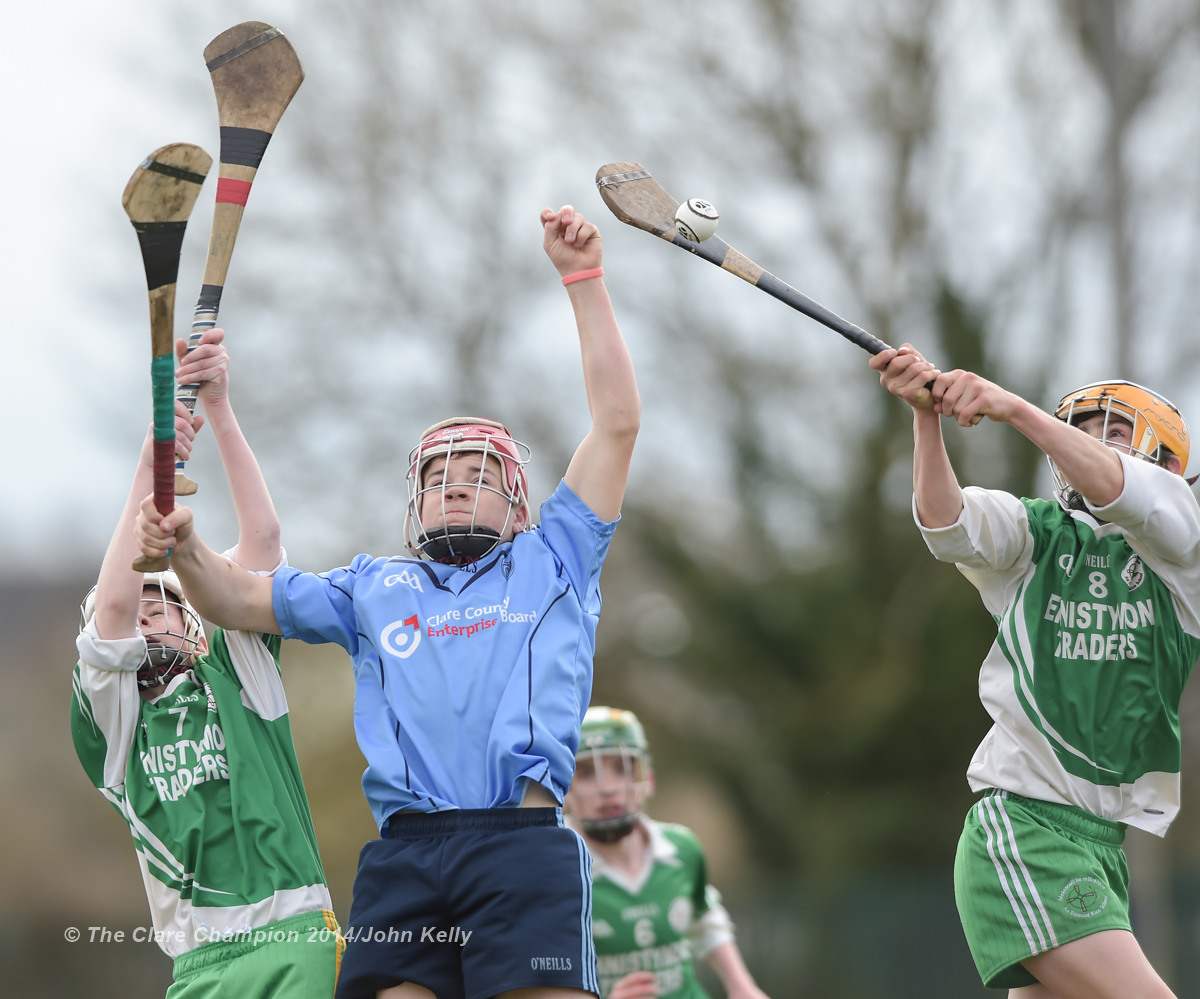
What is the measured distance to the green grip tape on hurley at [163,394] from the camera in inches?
116

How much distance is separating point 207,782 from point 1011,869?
6.77 ft

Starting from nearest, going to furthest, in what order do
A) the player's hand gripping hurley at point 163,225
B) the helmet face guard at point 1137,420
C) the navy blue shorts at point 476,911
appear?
the player's hand gripping hurley at point 163,225 < the navy blue shorts at point 476,911 < the helmet face guard at point 1137,420

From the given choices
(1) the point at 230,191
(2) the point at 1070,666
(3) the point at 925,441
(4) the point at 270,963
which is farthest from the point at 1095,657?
(1) the point at 230,191

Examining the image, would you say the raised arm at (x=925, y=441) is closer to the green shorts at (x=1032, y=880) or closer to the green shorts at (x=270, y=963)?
the green shorts at (x=1032, y=880)

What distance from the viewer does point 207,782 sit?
3.66m

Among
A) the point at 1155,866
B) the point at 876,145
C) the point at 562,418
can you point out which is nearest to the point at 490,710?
the point at 1155,866

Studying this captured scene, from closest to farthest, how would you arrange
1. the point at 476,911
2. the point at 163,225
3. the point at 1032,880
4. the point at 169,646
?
the point at 163,225, the point at 476,911, the point at 1032,880, the point at 169,646

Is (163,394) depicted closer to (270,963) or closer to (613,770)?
(270,963)

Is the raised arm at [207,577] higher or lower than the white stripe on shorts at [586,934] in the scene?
higher

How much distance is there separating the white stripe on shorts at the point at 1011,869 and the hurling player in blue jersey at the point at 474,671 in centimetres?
110

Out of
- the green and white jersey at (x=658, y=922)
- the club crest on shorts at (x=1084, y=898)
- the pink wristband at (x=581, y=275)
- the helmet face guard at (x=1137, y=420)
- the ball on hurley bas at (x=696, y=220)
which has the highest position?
the ball on hurley bas at (x=696, y=220)

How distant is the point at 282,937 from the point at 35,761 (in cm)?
1036

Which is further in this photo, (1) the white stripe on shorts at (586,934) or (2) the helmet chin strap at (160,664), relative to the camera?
(2) the helmet chin strap at (160,664)

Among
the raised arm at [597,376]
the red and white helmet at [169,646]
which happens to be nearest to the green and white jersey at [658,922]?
the red and white helmet at [169,646]
